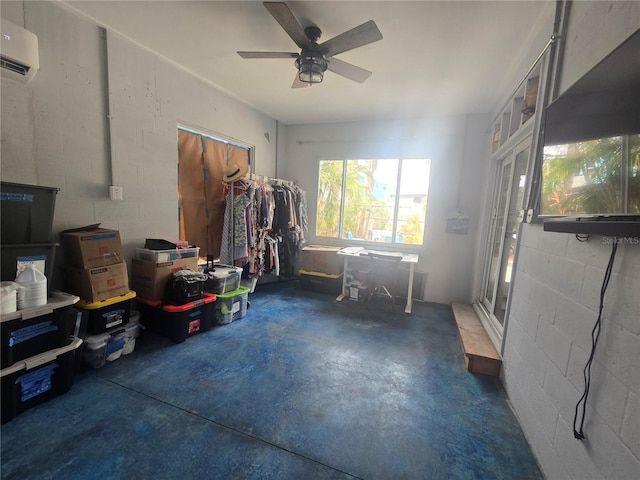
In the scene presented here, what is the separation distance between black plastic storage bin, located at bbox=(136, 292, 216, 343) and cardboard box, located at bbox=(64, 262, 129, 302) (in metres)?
0.41

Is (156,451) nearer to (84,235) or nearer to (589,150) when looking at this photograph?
(84,235)

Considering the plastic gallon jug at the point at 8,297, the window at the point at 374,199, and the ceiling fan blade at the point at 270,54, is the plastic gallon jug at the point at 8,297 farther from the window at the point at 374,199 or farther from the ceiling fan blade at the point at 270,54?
the window at the point at 374,199

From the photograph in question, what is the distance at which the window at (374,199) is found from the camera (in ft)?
13.4

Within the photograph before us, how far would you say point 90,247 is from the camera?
1.96m

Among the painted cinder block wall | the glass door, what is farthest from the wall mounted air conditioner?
the glass door

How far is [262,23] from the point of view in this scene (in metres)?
2.07

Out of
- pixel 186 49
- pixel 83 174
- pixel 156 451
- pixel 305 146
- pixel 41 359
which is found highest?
pixel 186 49

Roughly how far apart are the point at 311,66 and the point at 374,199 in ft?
8.40

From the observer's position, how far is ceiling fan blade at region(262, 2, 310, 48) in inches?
61.1

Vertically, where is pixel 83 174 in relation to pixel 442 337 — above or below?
above

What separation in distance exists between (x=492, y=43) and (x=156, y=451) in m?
3.67

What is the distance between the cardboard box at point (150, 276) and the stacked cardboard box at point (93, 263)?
316mm

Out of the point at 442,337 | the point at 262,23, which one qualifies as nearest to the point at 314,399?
the point at 442,337

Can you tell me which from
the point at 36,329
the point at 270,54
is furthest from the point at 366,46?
the point at 36,329
